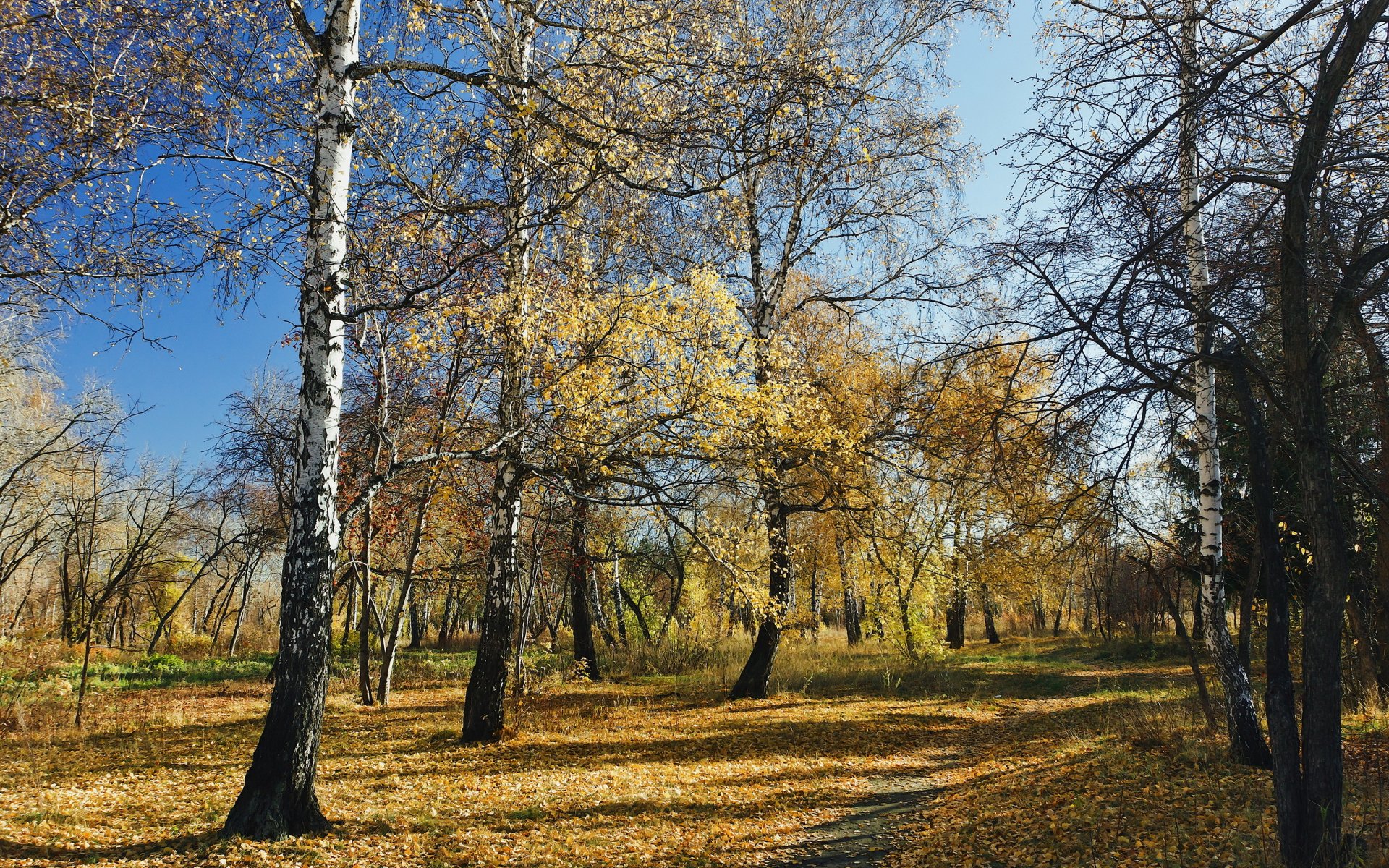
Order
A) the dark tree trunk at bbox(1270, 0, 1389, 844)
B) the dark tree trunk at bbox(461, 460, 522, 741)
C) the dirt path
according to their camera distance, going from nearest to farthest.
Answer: the dark tree trunk at bbox(1270, 0, 1389, 844) < the dirt path < the dark tree trunk at bbox(461, 460, 522, 741)

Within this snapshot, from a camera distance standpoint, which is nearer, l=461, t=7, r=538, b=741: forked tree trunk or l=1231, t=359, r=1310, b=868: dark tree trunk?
l=1231, t=359, r=1310, b=868: dark tree trunk

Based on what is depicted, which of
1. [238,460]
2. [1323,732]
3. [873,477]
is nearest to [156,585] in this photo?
[238,460]

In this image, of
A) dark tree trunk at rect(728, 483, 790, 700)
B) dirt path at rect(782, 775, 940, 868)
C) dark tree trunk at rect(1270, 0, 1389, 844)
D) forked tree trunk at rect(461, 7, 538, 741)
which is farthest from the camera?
dark tree trunk at rect(728, 483, 790, 700)

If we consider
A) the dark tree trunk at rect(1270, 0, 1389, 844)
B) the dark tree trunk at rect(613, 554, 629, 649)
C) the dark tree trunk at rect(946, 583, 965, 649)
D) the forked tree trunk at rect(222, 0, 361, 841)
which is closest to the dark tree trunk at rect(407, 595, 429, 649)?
the dark tree trunk at rect(613, 554, 629, 649)

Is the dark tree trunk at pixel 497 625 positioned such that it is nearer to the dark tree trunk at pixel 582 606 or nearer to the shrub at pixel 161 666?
the dark tree trunk at pixel 582 606

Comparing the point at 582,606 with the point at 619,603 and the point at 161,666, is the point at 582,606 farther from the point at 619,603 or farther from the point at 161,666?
the point at 161,666

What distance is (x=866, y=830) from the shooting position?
6.46 m

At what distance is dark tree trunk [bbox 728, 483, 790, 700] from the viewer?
1300 cm

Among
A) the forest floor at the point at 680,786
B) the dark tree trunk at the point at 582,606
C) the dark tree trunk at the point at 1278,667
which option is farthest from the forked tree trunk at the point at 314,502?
the dark tree trunk at the point at 582,606

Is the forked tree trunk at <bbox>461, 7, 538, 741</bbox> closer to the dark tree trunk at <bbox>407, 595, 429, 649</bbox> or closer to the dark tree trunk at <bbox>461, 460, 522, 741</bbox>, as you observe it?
the dark tree trunk at <bbox>461, 460, 522, 741</bbox>

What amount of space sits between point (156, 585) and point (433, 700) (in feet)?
69.9

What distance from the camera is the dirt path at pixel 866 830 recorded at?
575 centimetres

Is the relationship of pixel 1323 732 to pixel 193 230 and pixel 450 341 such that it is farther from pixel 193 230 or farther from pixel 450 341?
pixel 450 341

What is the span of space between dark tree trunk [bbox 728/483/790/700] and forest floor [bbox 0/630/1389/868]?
2.43 ft
